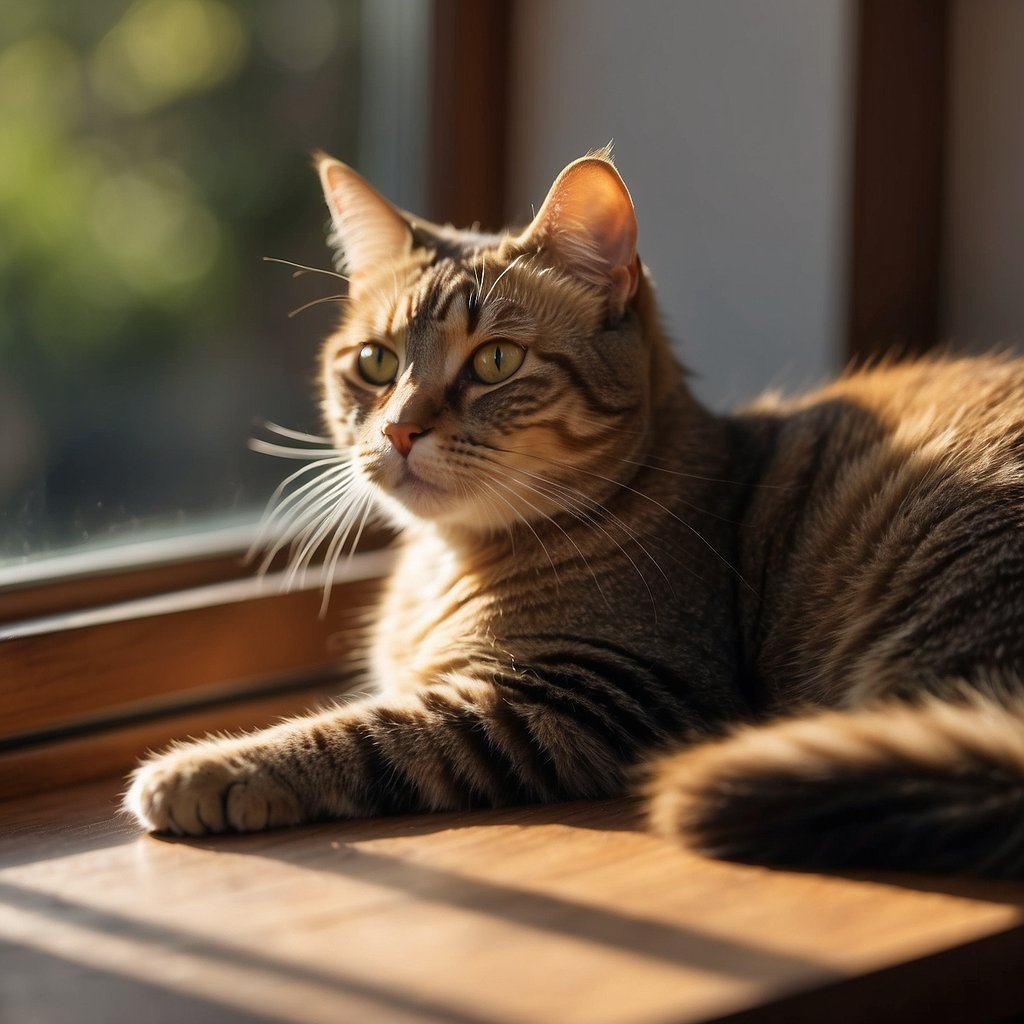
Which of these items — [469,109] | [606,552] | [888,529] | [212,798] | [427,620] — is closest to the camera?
[212,798]

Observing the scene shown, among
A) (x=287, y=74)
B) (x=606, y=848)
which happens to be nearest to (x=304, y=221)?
(x=287, y=74)

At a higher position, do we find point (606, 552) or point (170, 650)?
point (606, 552)

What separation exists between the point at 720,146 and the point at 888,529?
0.85m

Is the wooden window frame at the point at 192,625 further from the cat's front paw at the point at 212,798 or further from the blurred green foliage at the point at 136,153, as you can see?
the cat's front paw at the point at 212,798

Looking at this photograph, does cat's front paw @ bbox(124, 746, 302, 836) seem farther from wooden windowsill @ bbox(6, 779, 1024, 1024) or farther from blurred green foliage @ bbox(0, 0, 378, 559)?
blurred green foliage @ bbox(0, 0, 378, 559)

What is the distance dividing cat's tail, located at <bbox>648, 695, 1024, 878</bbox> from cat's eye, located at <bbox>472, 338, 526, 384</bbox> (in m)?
0.63

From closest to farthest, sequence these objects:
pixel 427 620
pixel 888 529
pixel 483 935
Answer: pixel 483 935
pixel 888 529
pixel 427 620

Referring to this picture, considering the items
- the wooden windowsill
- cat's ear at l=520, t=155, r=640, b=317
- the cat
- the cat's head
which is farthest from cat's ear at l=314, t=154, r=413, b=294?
the wooden windowsill

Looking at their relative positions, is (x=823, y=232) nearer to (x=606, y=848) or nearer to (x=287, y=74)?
(x=287, y=74)

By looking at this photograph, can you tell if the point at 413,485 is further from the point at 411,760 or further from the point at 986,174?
the point at 986,174

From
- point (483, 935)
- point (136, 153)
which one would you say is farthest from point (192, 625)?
point (483, 935)

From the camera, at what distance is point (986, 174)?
2209 millimetres

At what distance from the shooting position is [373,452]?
1759mm

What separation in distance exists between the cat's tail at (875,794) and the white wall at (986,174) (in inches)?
42.8
